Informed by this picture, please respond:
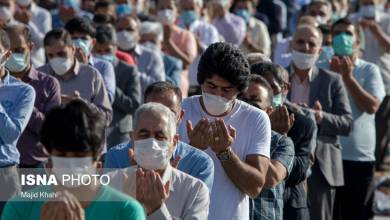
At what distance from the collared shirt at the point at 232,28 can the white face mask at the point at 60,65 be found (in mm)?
6673

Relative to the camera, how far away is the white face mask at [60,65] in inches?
390

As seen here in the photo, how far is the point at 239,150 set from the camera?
684 centimetres

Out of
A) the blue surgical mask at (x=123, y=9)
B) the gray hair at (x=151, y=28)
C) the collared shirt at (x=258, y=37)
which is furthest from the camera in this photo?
the blue surgical mask at (x=123, y=9)

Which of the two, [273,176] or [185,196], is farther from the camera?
[273,176]

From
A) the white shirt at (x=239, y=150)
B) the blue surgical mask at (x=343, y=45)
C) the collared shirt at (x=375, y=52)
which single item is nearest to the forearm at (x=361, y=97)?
the blue surgical mask at (x=343, y=45)

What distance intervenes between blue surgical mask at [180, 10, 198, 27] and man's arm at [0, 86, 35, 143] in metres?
8.02

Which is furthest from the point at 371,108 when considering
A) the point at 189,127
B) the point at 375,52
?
the point at 189,127

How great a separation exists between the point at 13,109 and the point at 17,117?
0.06 m

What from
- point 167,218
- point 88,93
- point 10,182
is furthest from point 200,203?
point 88,93

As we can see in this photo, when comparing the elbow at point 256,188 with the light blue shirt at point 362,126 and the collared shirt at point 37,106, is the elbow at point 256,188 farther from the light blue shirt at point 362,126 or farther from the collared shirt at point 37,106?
the light blue shirt at point 362,126

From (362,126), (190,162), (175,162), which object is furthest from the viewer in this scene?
(362,126)

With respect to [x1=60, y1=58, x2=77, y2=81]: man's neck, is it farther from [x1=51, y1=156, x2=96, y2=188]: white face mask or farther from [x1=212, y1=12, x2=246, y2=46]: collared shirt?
[x1=212, y1=12, x2=246, y2=46]: collared shirt

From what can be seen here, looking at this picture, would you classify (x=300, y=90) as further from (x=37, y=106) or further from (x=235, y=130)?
(x=235, y=130)

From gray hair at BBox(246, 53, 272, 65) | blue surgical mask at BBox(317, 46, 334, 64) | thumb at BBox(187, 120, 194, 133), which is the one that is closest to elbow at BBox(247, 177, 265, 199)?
thumb at BBox(187, 120, 194, 133)
